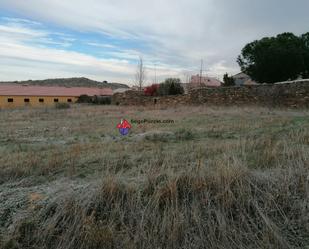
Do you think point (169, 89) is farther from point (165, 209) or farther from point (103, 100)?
point (165, 209)

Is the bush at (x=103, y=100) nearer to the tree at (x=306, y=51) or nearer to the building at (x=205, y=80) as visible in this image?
the building at (x=205, y=80)

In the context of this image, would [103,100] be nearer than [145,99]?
No

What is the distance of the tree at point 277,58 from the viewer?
69.6 ft

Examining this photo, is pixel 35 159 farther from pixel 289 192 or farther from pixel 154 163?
pixel 289 192

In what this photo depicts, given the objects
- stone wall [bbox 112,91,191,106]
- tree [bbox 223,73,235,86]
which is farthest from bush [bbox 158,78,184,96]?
tree [bbox 223,73,235,86]

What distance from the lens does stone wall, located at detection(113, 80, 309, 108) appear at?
1338cm

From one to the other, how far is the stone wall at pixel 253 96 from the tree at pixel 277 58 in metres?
8.04

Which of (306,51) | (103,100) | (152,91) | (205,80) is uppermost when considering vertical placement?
(306,51)

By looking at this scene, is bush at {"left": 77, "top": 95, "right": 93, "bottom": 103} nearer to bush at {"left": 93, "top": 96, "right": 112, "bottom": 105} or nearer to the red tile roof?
bush at {"left": 93, "top": 96, "right": 112, "bottom": 105}

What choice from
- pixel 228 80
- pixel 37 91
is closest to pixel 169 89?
pixel 228 80

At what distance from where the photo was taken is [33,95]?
35.1 meters

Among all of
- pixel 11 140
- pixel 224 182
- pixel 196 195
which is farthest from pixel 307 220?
pixel 11 140

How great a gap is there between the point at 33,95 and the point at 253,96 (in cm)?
3016

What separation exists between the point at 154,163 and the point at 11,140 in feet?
15.7
